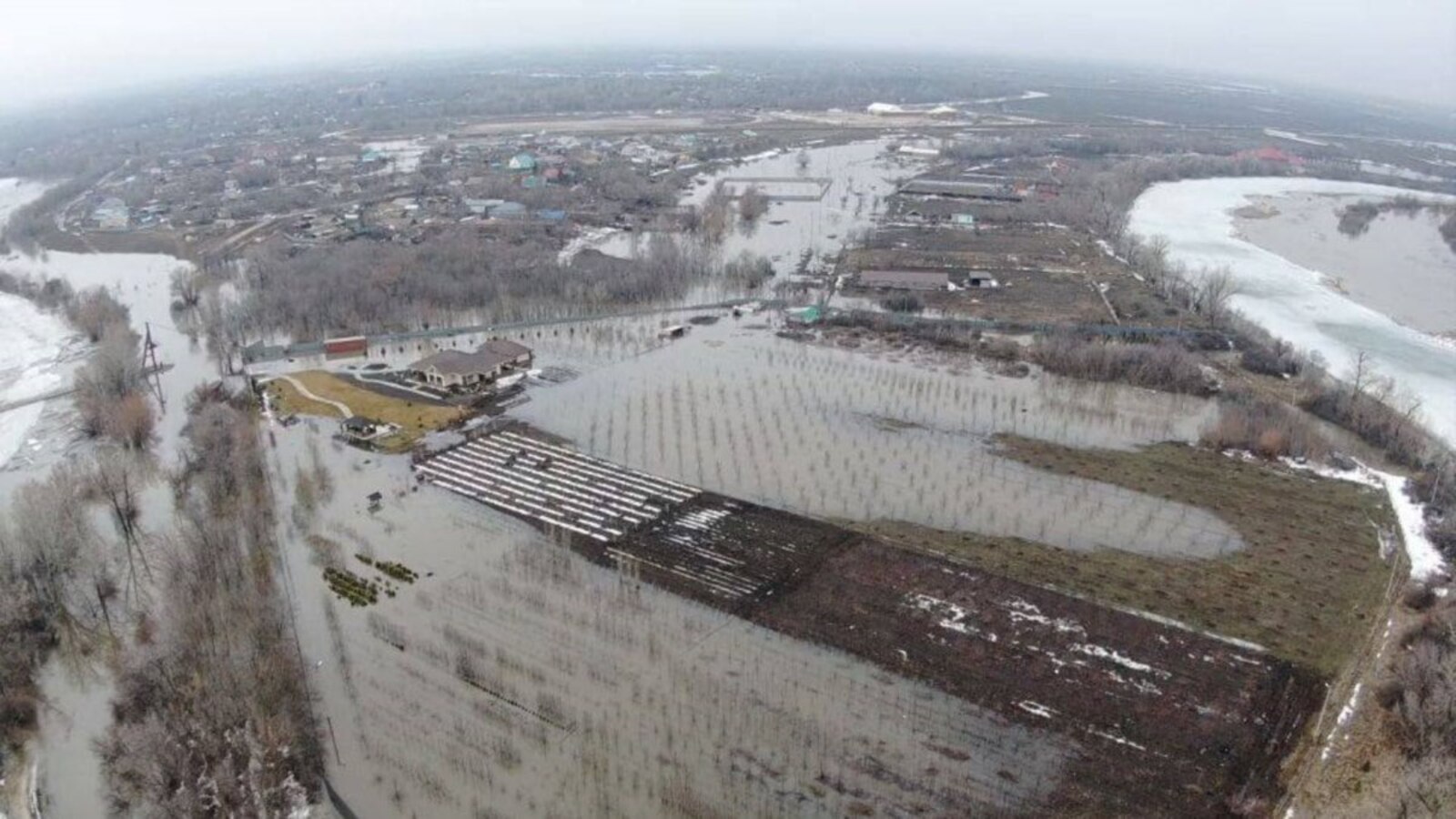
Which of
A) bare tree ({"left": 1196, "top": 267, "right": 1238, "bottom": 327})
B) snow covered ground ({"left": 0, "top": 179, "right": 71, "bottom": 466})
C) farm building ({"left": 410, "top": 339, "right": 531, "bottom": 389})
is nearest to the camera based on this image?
snow covered ground ({"left": 0, "top": 179, "right": 71, "bottom": 466})

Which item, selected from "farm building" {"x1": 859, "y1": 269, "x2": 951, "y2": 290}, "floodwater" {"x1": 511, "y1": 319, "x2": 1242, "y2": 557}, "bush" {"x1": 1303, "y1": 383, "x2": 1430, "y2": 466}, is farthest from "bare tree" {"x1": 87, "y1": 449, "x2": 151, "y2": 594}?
"bush" {"x1": 1303, "y1": 383, "x2": 1430, "y2": 466}

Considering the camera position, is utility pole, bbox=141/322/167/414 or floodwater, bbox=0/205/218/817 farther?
utility pole, bbox=141/322/167/414

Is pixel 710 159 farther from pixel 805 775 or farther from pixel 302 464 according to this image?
pixel 805 775

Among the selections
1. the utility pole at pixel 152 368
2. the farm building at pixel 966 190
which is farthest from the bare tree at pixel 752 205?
the utility pole at pixel 152 368

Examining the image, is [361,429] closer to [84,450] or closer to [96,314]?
[84,450]

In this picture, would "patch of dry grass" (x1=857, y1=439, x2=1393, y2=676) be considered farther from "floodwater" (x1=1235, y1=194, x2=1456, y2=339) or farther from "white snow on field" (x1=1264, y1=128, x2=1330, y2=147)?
"white snow on field" (x1=1264, y1=128, x2=1330, y2=147)

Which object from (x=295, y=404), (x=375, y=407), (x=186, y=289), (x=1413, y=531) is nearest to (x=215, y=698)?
(x=375, y=407)

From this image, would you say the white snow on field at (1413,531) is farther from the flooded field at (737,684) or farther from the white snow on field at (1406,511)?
the flooded field at (737,684)

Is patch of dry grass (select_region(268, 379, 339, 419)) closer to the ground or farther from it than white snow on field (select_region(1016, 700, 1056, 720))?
farther from it
